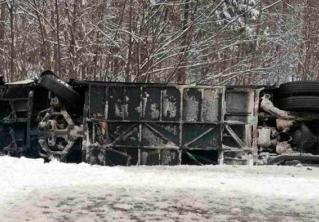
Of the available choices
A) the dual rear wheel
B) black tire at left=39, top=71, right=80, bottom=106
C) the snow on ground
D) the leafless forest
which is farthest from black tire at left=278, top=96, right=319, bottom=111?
the leafless forest

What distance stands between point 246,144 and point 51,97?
3724 millimetres

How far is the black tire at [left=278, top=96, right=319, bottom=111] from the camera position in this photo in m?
10.9

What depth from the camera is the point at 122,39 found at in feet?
55.2

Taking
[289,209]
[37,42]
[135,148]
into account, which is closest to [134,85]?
[135,148]

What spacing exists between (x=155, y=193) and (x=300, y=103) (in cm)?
427

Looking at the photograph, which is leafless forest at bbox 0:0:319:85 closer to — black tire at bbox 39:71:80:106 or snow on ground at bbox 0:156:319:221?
black tire at bbox 39:71:80:106

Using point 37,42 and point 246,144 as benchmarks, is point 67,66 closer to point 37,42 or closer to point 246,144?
point 37,42

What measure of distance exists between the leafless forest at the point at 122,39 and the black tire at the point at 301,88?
5.59 meters

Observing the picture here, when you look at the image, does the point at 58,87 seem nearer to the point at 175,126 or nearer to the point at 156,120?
the point at 156,120

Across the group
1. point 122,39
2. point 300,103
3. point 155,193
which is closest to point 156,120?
point 300,103

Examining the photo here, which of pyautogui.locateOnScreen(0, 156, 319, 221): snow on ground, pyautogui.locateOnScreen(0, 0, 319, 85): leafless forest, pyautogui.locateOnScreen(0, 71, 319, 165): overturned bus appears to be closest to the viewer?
pyautogui.locateOnScreen(0, 156, 319, 221): snow on ground

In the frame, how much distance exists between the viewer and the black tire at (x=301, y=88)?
1093 cm

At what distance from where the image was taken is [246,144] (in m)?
11.0

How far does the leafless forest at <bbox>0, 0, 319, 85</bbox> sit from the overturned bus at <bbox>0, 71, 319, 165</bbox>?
521cm
